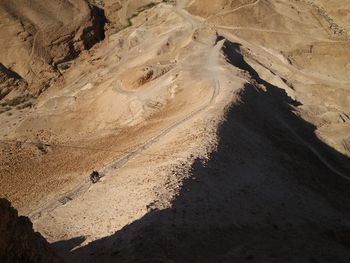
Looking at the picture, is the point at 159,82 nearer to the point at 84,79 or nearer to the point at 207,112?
the point at 207,112

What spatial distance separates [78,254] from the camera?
14422mm

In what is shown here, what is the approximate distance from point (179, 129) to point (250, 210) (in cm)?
747

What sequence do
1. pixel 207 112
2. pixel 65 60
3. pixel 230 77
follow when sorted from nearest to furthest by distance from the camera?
pixel 207 112 < pixel 230 77 < pixel 65 60

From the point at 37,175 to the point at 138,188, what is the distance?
959 centimetres

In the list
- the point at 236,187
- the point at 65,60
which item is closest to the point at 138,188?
the point at 236,187

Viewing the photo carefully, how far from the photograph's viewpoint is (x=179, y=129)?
23.6 meters

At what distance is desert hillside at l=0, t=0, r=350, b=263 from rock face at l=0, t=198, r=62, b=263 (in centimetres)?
212

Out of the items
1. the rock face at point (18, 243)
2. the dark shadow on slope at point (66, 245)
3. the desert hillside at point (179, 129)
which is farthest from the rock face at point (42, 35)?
the rock face at point (18, 243)

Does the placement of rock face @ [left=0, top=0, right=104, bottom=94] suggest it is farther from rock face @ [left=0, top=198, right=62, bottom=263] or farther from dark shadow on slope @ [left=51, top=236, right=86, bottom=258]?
rock face @ [left=0, top=198, right=62, bottom=263]

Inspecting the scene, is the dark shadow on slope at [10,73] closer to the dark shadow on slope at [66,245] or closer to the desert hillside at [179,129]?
the desert hillside at [179,129]

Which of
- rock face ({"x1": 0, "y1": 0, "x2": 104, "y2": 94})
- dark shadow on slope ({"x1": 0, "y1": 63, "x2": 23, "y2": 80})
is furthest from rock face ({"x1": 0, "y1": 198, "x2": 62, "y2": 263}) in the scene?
dark shadow on slope ({"x1": 0, "y1": 63, "x2": 23, "y2": 80})

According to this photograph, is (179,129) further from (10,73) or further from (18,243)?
(10,73)

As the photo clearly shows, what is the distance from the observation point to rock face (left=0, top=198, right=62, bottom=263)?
407 inches

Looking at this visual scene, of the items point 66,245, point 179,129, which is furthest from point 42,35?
point 66,245
